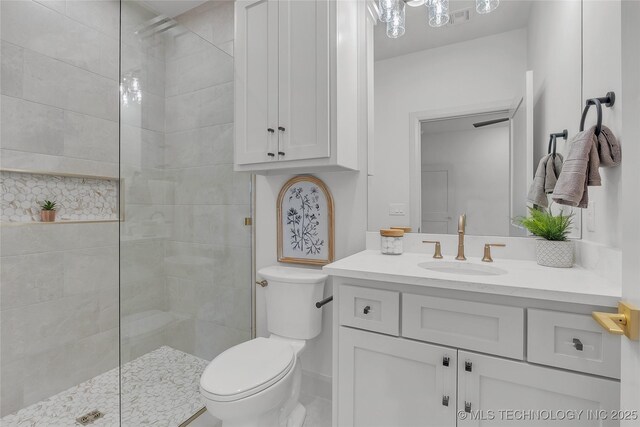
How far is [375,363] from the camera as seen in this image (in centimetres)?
116

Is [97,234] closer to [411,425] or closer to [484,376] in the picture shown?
[411,425]

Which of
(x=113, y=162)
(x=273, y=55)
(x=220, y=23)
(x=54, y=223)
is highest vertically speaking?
(x=220, y=23)

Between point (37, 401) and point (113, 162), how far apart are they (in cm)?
151

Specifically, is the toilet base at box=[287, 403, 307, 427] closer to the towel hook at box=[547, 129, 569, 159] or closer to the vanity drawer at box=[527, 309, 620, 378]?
the vanity drawer at box=[527, 309, 620, 378]

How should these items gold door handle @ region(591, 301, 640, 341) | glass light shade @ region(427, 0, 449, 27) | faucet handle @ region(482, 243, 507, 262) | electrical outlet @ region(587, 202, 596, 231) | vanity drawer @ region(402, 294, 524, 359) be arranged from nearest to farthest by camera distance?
gold door handle @ region(591, 301, 640, 341), vanity drawer @ region(402, 294, 524, 359), electrical outlet @ region(587, 202, 596, 231), faucet handle @ region(482, 243, 507, 262), glass light shade @ region(427, 0, 449, 27)

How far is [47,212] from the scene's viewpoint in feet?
5.84

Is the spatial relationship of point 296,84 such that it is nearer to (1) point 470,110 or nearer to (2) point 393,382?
(1) point 470,110

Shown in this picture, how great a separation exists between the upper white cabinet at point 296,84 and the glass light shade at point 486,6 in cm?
60

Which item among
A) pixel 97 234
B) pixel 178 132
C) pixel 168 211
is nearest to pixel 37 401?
pixel 97 234

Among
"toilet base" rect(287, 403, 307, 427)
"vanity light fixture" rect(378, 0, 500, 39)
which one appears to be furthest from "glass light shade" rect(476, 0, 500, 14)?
"toilet base" rect(287, 403, 307, 427)

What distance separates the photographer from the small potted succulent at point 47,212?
69.9 inches

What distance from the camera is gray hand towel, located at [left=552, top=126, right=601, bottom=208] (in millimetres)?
985

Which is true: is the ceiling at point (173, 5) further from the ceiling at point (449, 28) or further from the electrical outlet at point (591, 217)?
the electrical outlet at point (591, 217)

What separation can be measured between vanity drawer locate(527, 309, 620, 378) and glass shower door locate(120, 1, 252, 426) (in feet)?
5.33
